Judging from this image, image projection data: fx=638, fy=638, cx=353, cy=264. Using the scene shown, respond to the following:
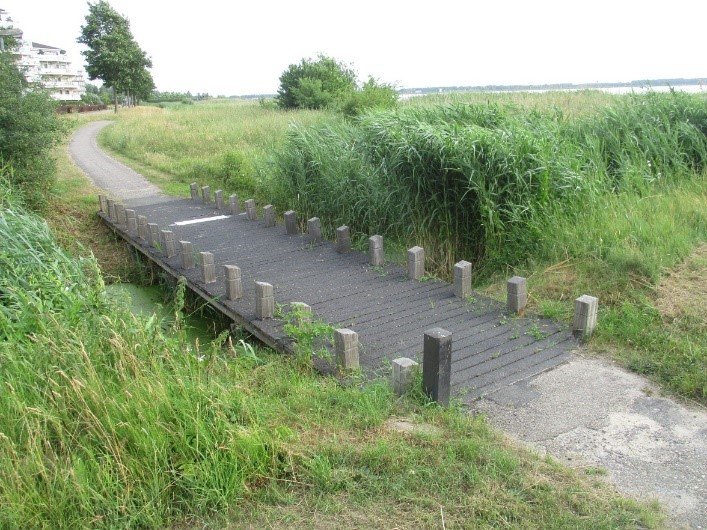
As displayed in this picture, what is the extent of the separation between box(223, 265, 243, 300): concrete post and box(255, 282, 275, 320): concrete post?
691mm

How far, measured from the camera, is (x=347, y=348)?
16.9 feet

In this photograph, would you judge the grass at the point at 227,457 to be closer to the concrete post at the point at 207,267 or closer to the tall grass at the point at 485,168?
the concrete post at the point at 207,267

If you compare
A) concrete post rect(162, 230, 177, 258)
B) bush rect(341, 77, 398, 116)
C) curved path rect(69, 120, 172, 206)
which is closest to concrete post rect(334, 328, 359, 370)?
concrete post rect(162, 230, 177, 258)

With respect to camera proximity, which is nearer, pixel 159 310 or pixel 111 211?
pixel 159 310

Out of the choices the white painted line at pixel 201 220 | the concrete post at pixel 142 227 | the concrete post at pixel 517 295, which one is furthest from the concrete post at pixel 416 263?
the white painted line at pixel 201 220

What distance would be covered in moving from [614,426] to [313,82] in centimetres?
3160

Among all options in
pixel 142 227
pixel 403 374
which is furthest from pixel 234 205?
pixel 403 374

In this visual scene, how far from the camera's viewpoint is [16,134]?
474 inches

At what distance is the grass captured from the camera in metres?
3.27

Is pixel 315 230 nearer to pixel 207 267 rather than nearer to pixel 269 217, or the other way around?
pixel 269 217

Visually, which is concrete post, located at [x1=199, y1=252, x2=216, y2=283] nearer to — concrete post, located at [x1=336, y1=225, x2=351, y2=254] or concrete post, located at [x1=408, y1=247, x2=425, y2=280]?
concrete post, located at [x1=336, y1=225, x2=351, y2=254]

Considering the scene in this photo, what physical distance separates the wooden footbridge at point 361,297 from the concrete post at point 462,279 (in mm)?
11

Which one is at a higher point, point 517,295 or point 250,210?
point 250,210

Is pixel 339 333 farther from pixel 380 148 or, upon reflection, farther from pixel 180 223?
pixel 180 223
